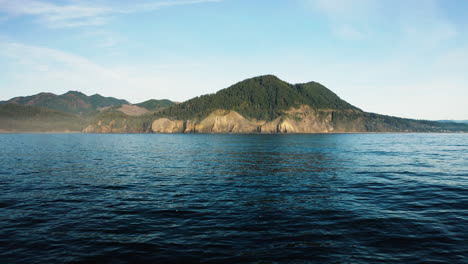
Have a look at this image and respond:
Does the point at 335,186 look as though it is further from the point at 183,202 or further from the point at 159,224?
the point at 159,224

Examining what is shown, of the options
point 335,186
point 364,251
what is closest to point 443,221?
point 364,251

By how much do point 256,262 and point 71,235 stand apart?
9147 millimetres

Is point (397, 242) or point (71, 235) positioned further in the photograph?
point (71, 235)

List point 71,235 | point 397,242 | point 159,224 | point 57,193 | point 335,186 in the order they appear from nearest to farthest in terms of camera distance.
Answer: point 397,242
point 71,235
point 159,224
point 57,193
point 335,186

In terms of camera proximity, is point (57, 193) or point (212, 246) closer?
point (212, 246)

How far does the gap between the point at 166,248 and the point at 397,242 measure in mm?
10197

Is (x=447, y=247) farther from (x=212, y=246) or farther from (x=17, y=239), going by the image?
(x=17, y=239)

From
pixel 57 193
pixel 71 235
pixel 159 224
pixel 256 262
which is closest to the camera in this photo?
pixel 256 262

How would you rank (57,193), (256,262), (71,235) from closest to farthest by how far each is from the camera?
(256,262) → (71,235) → (57,193)

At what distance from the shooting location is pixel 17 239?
11.9 metres

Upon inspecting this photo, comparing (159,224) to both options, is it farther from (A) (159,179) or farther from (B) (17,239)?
(A) (159,179)

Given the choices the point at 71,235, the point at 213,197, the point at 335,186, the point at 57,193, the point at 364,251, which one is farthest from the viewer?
the point at 335,186

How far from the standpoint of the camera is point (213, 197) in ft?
63.6

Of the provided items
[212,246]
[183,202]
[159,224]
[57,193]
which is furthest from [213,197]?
[57,193]
